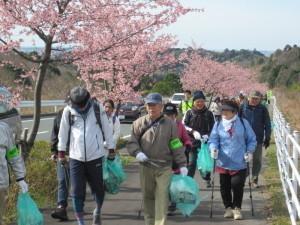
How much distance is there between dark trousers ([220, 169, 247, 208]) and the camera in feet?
26.5

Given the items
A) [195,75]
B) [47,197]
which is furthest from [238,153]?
[195,75]

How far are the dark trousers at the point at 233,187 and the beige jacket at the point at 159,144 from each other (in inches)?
65.0

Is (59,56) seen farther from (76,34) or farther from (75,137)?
(75,137)

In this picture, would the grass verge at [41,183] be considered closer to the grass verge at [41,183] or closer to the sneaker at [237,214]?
the grass verge at [41,183]

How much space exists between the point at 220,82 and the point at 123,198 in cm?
3825

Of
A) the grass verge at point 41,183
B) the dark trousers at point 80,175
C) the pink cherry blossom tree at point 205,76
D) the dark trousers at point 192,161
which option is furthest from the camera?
the pink cherry blossom tree at point 205,76

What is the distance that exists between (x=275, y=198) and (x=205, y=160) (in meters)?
1.39

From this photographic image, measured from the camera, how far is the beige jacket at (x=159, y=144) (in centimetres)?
663

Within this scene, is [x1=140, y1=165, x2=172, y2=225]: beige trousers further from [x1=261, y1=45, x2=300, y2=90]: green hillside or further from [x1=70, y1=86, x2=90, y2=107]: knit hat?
[x1=261, y1=45, x2=300, y2=90]: green hillside

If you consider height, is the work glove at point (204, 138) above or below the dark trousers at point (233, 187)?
above

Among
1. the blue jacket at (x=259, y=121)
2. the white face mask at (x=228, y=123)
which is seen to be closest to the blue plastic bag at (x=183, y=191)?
the white face mask at (x=228, y=123)

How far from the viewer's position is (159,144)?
6.63 meters

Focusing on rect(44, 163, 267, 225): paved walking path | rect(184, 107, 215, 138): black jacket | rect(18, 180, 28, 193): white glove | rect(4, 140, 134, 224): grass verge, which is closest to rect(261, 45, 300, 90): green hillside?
rect(44, 163, 267, 225): paved walking path

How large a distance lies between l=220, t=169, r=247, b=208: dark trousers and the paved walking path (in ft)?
0.79
